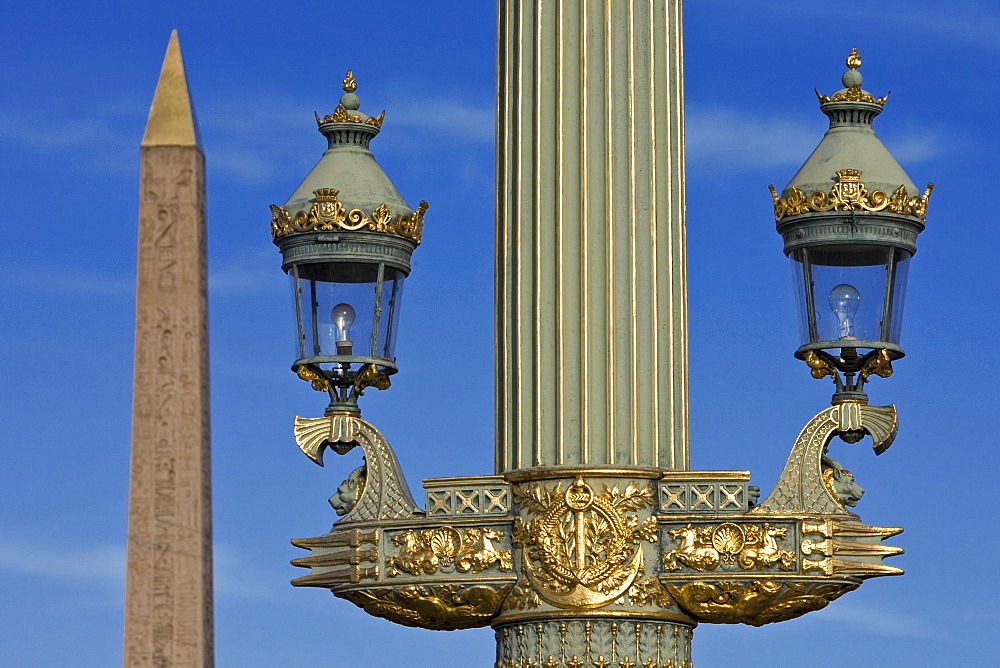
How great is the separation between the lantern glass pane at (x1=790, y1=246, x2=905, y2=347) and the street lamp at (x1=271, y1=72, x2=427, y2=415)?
2959 millimetres

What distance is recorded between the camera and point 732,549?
29.8m

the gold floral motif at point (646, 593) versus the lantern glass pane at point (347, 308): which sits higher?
the lantern glass pane at point (347, 308)

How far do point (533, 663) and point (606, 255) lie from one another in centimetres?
292

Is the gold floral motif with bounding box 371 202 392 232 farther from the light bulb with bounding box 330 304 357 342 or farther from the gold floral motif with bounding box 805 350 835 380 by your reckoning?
the gold floral motif with bounding box 805 350 835 380

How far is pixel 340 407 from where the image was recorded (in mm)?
31578

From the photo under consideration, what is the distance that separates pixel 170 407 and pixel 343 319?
5748mm

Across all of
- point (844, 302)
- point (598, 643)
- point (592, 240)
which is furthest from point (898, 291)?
point (598, 643)

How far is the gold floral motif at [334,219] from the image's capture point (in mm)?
31594

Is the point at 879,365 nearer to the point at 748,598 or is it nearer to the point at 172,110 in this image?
the point at 748,598

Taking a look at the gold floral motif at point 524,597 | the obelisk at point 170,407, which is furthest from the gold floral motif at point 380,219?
the obelisk at point 170,407

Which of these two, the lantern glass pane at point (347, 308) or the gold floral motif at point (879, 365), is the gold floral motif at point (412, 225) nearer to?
the lantern glass pane at point (347, 308)

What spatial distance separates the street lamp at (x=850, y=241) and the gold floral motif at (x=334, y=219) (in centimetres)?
288

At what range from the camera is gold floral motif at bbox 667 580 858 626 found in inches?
1176

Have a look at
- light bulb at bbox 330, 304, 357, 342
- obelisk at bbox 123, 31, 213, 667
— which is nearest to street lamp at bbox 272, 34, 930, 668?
light bulb at bbox 330, 304, 357, 342
